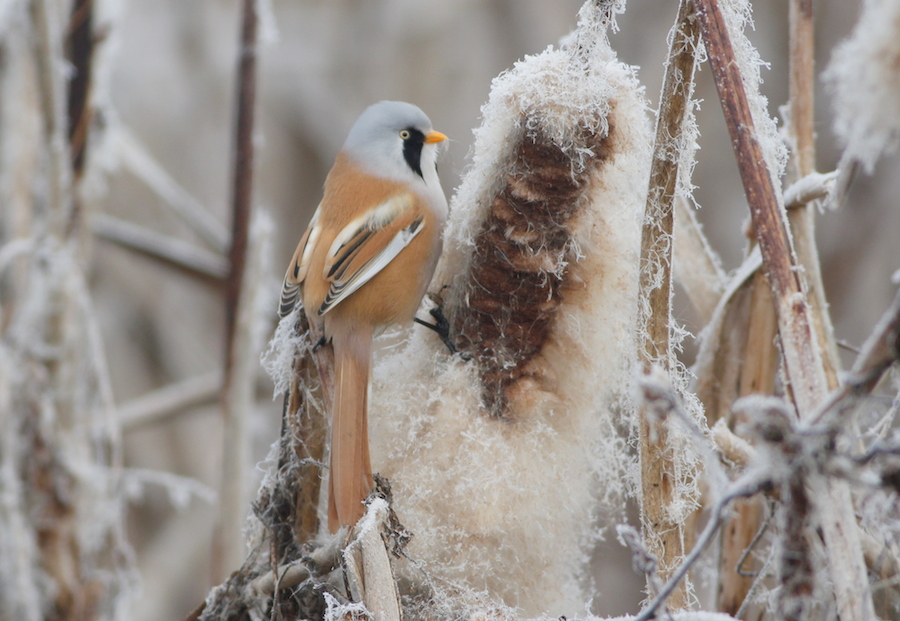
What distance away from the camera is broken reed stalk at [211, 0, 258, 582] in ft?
6.10

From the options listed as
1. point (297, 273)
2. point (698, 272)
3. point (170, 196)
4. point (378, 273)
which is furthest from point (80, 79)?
point (698, 272)

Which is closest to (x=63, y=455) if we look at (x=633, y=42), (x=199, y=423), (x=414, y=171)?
(x=414, y=171)

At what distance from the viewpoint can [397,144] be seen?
6.00ft

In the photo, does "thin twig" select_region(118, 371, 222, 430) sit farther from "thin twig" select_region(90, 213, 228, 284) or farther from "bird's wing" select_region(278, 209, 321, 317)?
"bird's wing" select_region(278, 209, 321, 317)

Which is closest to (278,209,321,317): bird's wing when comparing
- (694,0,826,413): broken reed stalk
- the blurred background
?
(694,0,826,413): broken reed stalk

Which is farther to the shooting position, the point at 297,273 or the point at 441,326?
the point at 297,273

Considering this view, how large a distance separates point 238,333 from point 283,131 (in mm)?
3208

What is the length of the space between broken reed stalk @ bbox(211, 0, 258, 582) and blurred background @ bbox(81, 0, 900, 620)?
2.02m

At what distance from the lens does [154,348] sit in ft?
14.5

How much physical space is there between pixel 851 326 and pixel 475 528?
3.20 meters

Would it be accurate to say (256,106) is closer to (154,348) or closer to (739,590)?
(739,590)

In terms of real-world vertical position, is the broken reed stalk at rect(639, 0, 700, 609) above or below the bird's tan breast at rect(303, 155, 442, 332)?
below

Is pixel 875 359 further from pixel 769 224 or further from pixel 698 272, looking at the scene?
pixel 698 272

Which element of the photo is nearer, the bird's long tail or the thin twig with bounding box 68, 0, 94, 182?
the bird's long tail
